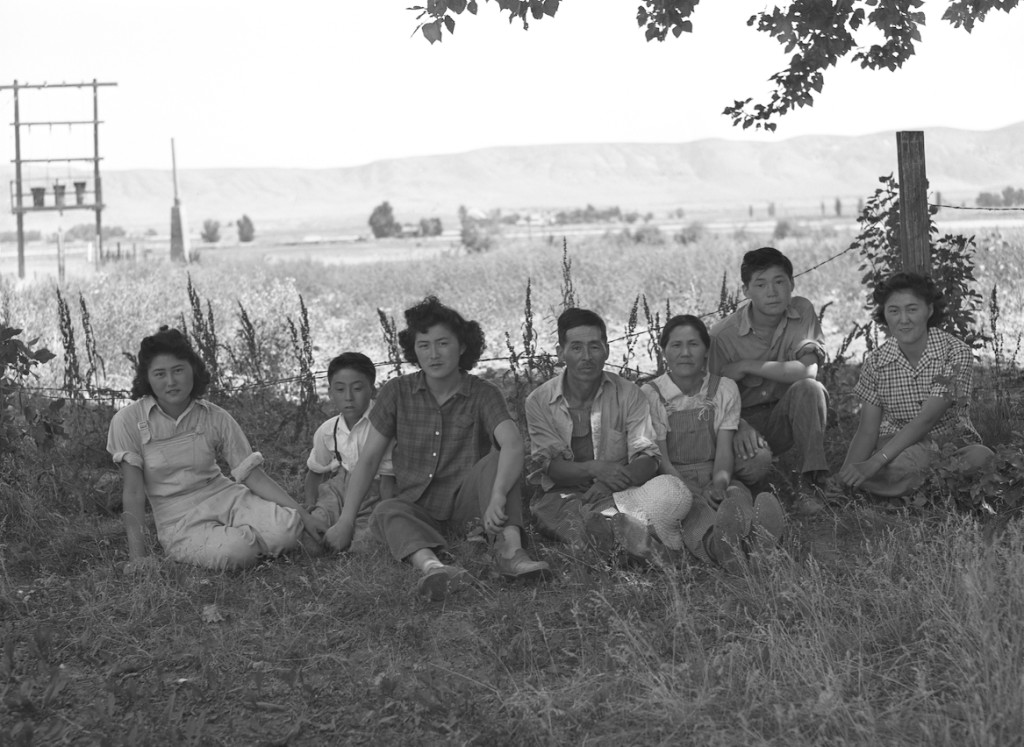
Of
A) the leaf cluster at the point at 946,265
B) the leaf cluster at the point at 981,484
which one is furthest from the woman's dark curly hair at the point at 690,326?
the leaf cluster at the point at 946,265

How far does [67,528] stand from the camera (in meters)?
5.58

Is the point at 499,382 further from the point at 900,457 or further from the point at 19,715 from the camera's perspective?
the point at 19,715

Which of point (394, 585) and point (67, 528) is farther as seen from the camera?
point (67, 528)

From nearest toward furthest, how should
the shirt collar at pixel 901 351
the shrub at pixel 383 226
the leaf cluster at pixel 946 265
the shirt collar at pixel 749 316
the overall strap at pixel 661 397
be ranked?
1. the overall strap at pixel 661 397
2. the shirt collar at pixel 901 351
3. the shirt collar at pixel 749 316
4. the leaf cluster at pixel 946 265
5. the shrub at pixel 383 226

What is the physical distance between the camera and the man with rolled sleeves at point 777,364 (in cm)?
555

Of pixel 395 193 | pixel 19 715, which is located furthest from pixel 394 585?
pixel 395 193

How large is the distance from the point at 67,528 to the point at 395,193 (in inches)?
5177

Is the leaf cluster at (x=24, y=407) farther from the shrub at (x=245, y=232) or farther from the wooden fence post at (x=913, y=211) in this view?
the shrub at (x=245, y=232)

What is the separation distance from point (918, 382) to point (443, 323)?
2.15m

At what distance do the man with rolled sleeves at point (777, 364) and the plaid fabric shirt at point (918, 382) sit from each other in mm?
242

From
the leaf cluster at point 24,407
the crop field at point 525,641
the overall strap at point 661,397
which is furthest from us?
the overall strap at point 661,397

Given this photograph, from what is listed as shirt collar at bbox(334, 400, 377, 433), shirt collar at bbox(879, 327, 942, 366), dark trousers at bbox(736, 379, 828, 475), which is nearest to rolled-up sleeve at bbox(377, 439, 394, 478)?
shirt collar at bbox(334, 400, 377, 433)

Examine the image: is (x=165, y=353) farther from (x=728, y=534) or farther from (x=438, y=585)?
(x=728, y=534)

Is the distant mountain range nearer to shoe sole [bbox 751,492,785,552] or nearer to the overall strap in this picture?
the overall strap
